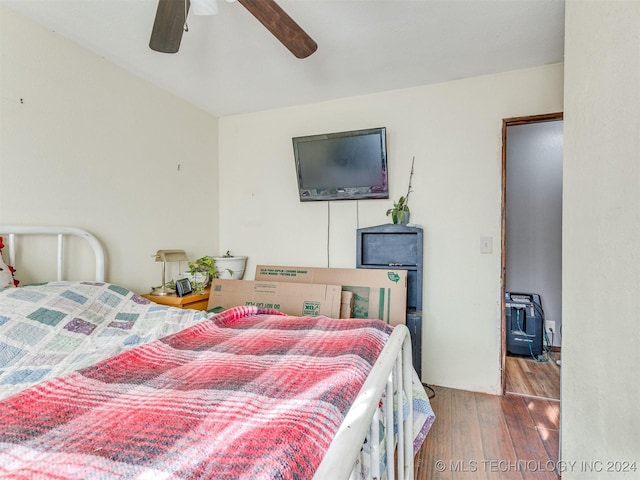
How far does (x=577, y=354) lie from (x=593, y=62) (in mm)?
918

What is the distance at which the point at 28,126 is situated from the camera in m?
1.77

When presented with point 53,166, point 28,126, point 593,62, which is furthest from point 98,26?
point 593,62

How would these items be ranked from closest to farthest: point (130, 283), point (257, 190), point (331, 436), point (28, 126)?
1. point (331, 436)
2. point (28, 126)
3. point (130, 283)
4. point (257, 190)

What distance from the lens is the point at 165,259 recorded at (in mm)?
2406

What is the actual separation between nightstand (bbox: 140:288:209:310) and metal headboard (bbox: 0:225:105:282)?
1.22ft

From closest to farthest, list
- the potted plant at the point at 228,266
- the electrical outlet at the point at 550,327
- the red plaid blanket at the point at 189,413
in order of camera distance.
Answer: the red plaid blanket at the point at 189,413, the potted plant at the point at 228,266, the electrical outlet at the point at 550,327

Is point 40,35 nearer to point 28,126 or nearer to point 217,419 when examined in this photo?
point 28,126

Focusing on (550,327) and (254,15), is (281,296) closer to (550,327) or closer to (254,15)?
(254,15)

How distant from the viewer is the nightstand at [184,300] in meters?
2.29

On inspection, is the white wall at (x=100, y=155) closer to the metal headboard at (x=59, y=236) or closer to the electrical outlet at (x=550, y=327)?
the metal headboard at (x=59, y=236)

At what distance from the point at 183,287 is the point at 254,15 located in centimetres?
187

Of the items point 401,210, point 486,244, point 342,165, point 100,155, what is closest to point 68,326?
point 100,155

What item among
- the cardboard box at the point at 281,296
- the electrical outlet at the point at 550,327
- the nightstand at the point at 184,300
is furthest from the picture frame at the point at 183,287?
the electrical outlet at the point at 550,327

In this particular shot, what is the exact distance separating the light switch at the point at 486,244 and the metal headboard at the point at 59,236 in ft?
8.41
